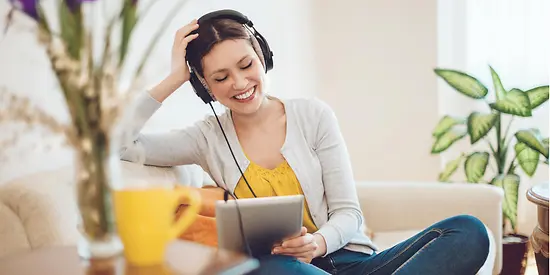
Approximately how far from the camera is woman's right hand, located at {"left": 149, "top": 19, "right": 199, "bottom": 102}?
1.61 metres

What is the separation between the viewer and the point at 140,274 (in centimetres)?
94

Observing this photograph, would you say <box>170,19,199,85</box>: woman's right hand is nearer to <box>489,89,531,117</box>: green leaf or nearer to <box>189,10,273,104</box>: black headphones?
<box>189,10,273,104</box>: black headphones

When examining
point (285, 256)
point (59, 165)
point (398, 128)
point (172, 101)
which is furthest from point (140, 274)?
point (398, 128)

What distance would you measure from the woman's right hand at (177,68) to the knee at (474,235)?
718 mm

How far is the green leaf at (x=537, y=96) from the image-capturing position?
2.62 metres

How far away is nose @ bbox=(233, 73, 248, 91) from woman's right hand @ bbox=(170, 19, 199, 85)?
12 cm

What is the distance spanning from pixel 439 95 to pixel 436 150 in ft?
1.37

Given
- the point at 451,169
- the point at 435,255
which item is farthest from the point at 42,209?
the point at 451,169

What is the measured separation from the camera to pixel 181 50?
1628 millimetres

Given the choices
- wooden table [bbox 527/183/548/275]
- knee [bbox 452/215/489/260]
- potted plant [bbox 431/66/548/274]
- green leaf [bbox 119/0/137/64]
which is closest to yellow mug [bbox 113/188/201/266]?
green leaf [bbox 119/0/137/64]

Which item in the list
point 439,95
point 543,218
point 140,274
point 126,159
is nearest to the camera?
point 140,274

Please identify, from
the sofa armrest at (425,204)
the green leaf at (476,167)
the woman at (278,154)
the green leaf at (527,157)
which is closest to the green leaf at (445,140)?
the green leaf at (476,167)

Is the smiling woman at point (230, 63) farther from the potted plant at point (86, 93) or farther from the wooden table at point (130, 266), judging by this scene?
the potted plant at point (86, 93)

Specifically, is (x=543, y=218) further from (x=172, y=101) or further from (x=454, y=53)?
(x=454, y=53)
